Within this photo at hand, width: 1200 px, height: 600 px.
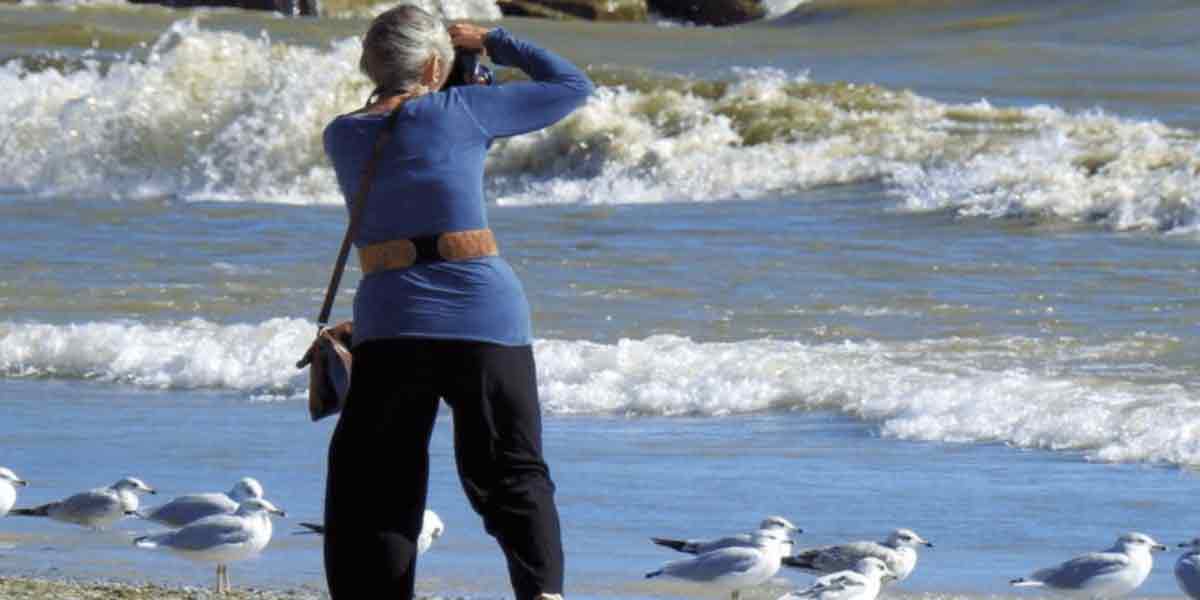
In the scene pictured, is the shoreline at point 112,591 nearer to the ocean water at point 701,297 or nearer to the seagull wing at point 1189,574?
the ocean water at point 701,297

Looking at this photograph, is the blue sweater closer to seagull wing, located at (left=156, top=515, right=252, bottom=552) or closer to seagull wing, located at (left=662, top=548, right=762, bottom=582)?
seagull wing, located at (left=662, top=548, right=762, bottom=582)

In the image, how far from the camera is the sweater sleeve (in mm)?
4414

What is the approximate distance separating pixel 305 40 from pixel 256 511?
2402 centimetres

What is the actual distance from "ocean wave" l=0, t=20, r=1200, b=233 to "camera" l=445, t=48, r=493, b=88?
11646 mm

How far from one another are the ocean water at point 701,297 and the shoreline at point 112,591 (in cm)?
26

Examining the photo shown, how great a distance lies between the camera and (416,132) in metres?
4.38

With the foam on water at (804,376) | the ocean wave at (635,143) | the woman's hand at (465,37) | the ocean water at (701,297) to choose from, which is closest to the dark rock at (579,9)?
the ocean water at (701,297)

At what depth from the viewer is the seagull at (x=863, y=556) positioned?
19.9 feet

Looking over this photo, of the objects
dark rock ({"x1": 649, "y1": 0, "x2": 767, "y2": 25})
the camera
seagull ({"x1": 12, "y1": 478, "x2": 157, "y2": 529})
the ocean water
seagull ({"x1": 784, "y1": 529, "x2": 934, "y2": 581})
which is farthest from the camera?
dark rock ({"x1": 649, "y1": 0, "x2": 767, "y2": 25})

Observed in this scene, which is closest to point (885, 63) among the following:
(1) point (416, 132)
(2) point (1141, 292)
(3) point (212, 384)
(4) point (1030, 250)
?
(4) point (1030, 250)

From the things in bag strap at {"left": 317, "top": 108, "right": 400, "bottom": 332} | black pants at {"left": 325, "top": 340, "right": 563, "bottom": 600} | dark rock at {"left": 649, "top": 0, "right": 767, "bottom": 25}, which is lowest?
dark rock at {"left": 649, "top": 0, "right": 767, "bottom": 25}

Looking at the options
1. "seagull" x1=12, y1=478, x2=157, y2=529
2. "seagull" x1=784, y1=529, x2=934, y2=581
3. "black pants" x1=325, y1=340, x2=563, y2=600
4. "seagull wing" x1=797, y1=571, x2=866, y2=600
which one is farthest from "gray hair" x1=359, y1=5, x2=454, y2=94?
"seagull" x1=12, y1=478, x2=157, y2=529

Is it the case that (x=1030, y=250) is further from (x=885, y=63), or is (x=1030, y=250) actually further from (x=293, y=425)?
(x=885, y=63)

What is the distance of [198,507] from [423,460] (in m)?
2.35
